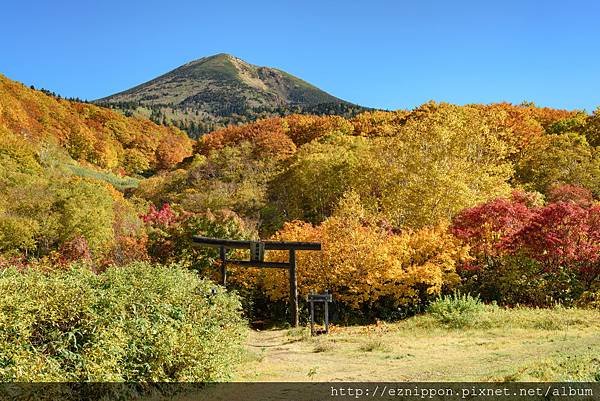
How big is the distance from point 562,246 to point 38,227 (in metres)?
27.1

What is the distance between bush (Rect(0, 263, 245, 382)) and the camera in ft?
24.0

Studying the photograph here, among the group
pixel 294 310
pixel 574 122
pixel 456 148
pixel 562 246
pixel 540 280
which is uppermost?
pixel 574 122

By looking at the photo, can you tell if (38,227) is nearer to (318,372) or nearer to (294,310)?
(294,310)

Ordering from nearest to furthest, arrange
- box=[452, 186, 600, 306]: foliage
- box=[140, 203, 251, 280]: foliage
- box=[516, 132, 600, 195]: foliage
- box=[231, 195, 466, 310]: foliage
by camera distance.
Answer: box=[452, 186, 600, 306]: foliage → box=[231, 195, 466, 310]: foliage → box=[140, 203, 251, 280]: foliage → box=[516, 132, 600, 195]: foliage

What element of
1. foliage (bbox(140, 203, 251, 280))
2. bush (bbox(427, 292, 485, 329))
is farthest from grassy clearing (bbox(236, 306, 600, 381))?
foliage (bbox(140, 203, 251, 280))

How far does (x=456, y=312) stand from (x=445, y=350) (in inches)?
146

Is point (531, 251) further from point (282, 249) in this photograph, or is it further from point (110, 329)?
point (110, 329)

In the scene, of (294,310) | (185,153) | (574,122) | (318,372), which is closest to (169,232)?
(294,310)

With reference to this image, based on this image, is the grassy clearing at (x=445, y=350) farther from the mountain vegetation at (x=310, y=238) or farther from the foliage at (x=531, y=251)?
the foliage at (x=531, y=251)

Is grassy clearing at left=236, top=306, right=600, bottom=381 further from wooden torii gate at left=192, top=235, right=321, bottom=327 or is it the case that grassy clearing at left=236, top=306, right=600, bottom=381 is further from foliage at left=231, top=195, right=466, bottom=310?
foliage at left=231, top=195, right=466, bottom=310

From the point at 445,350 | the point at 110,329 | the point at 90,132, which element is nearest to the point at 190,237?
the point at 445,350

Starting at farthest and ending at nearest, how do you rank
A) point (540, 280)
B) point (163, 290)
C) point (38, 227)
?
point (38, 227), point (540, 280), point (163, 290)

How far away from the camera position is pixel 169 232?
22797 millimetres

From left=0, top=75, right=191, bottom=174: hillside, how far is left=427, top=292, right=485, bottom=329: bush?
70.3m
